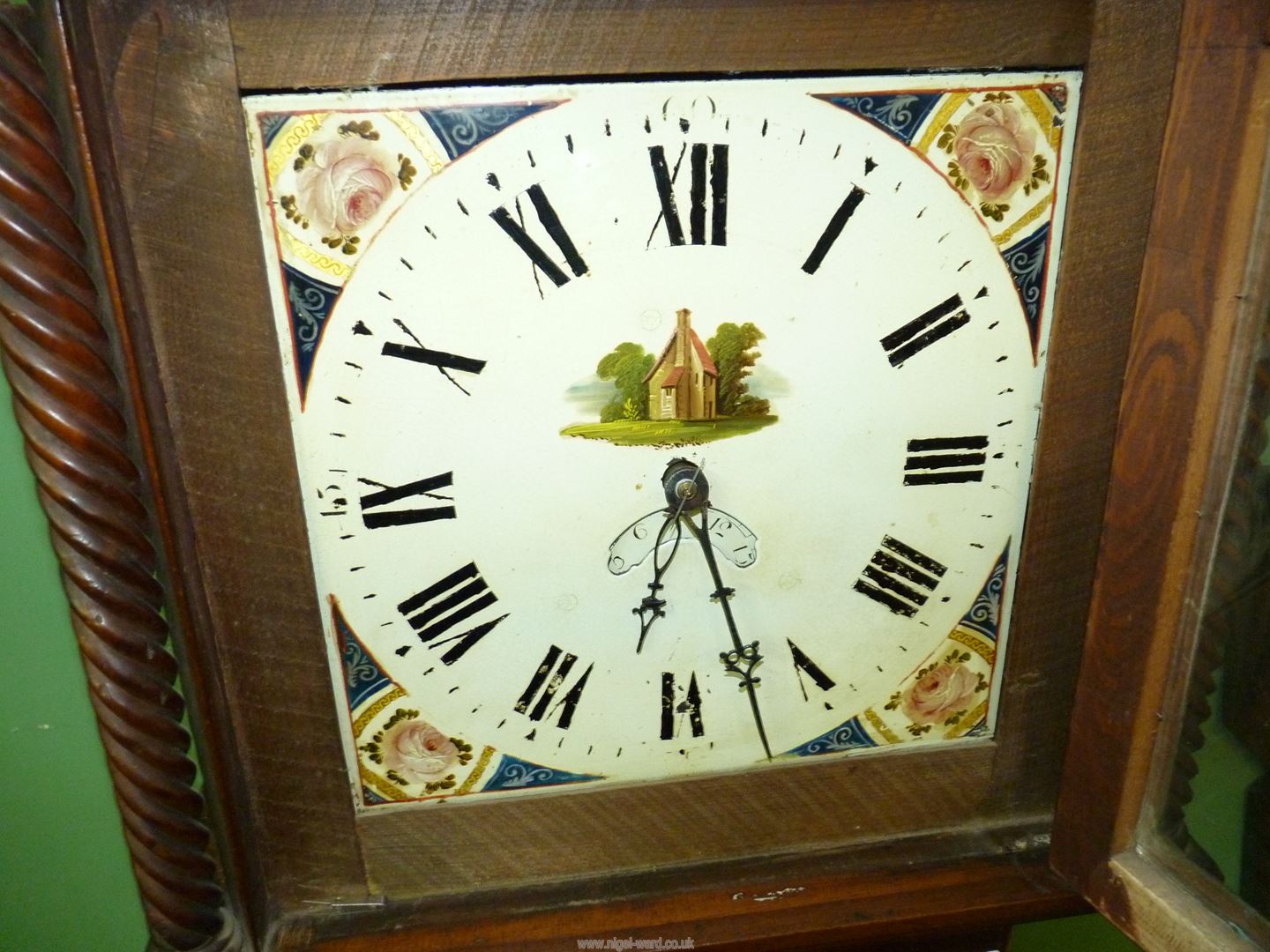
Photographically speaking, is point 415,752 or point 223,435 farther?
point 415,752

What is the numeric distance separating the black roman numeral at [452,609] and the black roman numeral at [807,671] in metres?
0.31

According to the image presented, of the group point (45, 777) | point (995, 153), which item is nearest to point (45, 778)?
point (45, 777)

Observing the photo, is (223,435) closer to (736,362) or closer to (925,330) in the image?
(736,362)

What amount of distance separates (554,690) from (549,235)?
0.45 metres

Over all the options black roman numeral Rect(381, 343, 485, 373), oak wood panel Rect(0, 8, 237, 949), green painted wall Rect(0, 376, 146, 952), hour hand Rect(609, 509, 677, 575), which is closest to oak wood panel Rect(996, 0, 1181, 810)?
hour hand Rect(609, 509, 677, 575)

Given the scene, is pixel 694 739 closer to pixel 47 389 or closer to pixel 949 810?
pixel 949 810

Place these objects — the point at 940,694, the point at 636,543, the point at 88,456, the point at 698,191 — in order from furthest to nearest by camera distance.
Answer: the point at 940,694 < the point at 636,543 < the point at 698,191 < the point at 88,456

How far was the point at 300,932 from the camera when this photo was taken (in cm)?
100

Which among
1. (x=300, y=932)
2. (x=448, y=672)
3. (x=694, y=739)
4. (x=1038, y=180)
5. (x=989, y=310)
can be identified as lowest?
(x=300, y=932)

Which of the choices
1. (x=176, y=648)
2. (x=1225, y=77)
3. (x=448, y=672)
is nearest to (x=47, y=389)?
(x=176, y=648)

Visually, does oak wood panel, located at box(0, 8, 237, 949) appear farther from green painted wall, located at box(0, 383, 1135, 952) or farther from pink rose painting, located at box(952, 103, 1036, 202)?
pink rose painting, located at box(952, 103, 1036, 202)

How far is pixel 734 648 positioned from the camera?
1.00 metres

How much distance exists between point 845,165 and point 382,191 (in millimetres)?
400

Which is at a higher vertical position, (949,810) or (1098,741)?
(1098,741)
